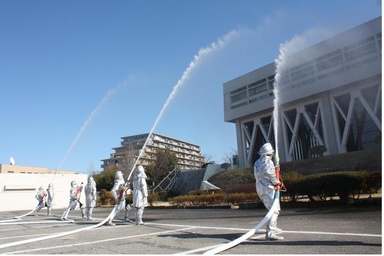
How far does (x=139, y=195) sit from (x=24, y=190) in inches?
1282

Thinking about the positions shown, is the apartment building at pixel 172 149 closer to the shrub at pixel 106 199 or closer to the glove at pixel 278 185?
the shrub at pixel 106 199

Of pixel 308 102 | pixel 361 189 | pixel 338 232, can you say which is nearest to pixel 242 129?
pixel 308 102

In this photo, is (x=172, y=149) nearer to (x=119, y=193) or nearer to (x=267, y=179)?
(x=119, y=193)

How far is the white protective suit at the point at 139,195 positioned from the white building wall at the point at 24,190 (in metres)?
28.5

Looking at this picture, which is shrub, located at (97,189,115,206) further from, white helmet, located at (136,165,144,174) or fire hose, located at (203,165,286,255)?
fire hose, located at (203,165,286,255)

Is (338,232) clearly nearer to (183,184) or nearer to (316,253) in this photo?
(316,253)

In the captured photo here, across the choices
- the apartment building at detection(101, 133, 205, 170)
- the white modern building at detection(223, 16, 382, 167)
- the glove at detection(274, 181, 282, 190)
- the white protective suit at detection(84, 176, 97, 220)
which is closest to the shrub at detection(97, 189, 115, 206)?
the white protective suit at detection(84, 176, 97, 220)

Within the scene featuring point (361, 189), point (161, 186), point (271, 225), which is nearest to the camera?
point (271, 225)

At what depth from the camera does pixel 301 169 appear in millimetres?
34406

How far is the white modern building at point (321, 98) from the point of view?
35.7 metres

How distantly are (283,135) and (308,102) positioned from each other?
6.01 metres

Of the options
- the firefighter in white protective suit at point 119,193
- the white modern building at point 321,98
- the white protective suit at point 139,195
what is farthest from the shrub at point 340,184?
the white modern building at point 321,98

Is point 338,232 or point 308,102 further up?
point 308,102

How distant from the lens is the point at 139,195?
11.8 meters
